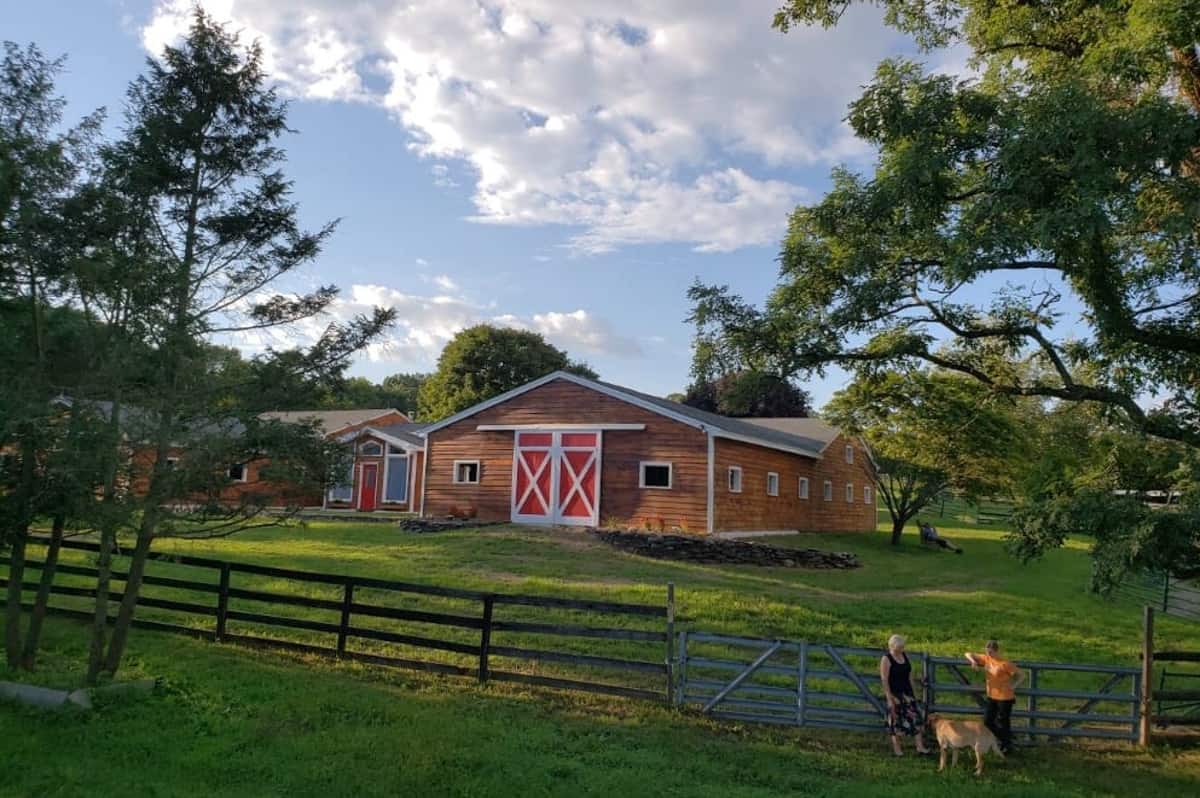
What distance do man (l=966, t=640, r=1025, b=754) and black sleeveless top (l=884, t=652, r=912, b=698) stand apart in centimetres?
70

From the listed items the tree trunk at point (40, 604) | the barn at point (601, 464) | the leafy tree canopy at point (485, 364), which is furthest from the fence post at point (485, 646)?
the leafy tree canopy at point (485, 364)

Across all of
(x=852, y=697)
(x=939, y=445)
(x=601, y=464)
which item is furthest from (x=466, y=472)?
(x=852, y=697)

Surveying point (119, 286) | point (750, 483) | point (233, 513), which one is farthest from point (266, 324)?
point (750, 483)

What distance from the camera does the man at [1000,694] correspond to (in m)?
8.86

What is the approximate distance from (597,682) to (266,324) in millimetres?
6281

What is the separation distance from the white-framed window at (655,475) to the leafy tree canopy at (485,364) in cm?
3558

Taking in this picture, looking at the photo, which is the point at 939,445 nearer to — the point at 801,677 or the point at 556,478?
the point at 556,478

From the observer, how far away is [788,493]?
99.4 ft

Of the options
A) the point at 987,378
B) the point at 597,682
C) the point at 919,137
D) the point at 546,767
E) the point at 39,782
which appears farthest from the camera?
the point at 987,378

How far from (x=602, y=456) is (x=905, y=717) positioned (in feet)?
56.0

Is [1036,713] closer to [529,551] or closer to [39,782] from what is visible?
[39,782]

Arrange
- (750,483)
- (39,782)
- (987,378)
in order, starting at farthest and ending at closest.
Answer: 1. (750,483)
2. (987,378)
3. (39,782)

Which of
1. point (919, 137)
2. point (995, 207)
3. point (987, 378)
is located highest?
point (919, 137)

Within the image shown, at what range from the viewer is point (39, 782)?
263 inches
